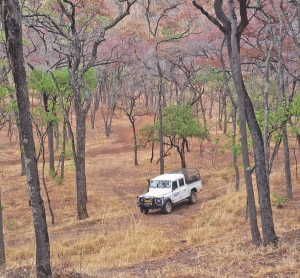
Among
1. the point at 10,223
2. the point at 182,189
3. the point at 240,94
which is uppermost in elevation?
the point at 240,94

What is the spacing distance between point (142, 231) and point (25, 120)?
8.64m

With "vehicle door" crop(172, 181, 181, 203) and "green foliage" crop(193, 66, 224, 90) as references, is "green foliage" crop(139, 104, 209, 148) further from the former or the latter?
"vehicle door" crop(172, 181, 181, 203)

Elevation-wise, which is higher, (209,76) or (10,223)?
(209,76)

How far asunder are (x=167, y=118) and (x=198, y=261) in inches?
701

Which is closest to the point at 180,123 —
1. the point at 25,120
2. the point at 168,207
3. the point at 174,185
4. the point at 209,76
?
the point at 174,185

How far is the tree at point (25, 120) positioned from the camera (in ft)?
21.5

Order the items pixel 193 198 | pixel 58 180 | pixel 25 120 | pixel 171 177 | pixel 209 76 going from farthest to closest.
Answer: pixel 209 76 < pixel 58 180 < pixel 193 198 < pixel 171 177 < pixel 25 120

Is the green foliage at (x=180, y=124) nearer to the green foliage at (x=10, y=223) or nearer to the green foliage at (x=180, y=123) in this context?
the green foliage at (x=180, y=123)

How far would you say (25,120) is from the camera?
6840 mm

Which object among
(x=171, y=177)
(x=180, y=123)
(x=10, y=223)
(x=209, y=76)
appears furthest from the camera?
(x=209, y=76)

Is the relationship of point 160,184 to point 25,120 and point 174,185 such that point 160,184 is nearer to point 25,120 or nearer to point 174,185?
point 174,185

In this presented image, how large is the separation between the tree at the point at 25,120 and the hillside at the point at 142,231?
2.01 feet

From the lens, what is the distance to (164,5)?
26266 millimetres

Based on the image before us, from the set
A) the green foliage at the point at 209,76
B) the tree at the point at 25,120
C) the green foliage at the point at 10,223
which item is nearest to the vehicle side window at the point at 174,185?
the green foliage at the point at 10,223
